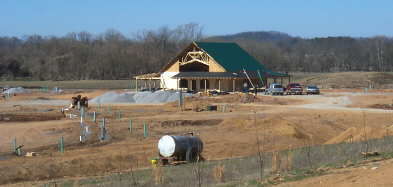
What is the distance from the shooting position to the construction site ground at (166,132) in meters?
22.5

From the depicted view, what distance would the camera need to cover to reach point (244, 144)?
28781 millimetres

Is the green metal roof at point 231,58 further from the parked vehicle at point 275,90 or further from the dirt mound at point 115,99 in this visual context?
the dirt mound at point 115,99

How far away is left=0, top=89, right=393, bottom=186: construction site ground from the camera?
22.5 metres

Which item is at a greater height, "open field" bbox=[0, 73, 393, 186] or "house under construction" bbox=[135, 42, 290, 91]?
"house under construction" bbox=[135, 42, 290, 91]

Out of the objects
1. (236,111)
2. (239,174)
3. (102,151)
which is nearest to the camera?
(239,174)

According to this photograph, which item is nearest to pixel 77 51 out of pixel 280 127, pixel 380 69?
pixel 380 69

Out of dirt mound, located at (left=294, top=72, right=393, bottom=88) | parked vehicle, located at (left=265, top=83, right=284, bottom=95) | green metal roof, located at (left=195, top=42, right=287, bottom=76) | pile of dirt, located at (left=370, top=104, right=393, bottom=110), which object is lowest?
pile of dirt, located at (left=370, top=104, right=393, bottom=110)

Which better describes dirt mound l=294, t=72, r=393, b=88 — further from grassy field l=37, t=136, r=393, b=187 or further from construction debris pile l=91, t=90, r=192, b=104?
grassy field l=37, t=136, r=393, b=187

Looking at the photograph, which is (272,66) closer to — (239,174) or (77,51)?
(77,51)

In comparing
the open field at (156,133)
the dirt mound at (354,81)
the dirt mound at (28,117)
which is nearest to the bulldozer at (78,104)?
the open field at (156,133)

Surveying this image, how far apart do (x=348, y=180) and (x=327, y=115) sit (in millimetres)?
28866

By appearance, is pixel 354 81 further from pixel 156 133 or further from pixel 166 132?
pixel 156 133

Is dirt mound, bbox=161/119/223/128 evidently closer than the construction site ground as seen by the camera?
No

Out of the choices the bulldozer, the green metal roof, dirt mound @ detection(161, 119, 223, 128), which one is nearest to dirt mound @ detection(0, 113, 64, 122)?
the bulldozer
